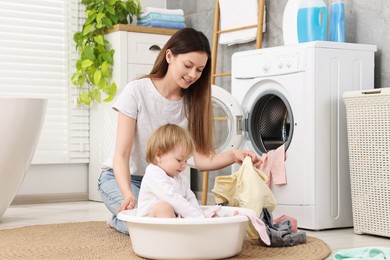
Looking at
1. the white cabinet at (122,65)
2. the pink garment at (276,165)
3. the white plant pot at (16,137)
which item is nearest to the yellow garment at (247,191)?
the pink garment at (276,165)

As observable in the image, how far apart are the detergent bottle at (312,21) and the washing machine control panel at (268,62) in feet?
0.58

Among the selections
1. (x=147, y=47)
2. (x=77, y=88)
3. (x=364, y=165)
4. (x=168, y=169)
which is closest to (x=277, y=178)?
(x=364, y=165)

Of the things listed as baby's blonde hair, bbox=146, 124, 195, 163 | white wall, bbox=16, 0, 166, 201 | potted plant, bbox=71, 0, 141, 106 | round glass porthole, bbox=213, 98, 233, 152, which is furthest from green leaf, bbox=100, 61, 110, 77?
baby's blonde hair, bbox=146, 124, 195, 163

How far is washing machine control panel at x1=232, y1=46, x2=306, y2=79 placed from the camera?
3174 mm

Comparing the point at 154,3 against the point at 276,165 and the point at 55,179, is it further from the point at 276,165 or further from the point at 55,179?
the point at 276,165

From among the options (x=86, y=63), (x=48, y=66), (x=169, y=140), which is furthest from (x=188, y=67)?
(x=48, y=66)

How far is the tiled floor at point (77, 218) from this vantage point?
2789mm

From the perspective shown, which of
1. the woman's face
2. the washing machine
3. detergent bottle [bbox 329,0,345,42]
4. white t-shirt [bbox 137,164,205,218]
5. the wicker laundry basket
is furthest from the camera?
detergent bottle [bbox 329,0,345,42]

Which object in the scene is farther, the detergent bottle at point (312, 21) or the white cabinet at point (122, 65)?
the white cabinet at point (122, 65)

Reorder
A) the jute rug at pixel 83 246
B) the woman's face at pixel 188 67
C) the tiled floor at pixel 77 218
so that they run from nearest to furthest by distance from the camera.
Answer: the jute rug at pixel 83 246, the woman's face at pixel 188 67, the tiled floor at pixel 77 218

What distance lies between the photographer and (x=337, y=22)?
335 cm

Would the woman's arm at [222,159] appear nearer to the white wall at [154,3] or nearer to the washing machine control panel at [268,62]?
the washing machine control panel at [268,62]

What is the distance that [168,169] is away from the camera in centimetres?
231

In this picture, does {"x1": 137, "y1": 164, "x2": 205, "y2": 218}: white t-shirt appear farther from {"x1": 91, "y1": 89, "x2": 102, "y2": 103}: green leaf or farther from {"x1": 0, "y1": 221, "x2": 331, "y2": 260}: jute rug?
{"x1": 91, "y1": 89, "x2": 102, "y2": 103}: green leaf
